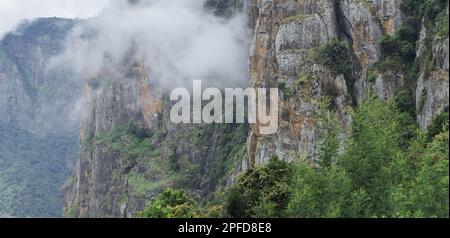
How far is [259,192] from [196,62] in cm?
7651

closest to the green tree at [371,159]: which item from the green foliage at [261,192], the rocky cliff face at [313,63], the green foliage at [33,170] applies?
the green foliage at [261,192]

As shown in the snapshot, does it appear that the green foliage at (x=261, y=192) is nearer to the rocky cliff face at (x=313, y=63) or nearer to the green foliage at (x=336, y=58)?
the rocky cliff face at (x=313, y=63)

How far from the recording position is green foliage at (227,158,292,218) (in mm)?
28188

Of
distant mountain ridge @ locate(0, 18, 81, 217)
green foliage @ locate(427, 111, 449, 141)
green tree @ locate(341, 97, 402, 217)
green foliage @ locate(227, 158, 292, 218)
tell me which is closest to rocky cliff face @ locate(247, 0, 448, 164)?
green foliage @ locate(427, 111, 449, 141)

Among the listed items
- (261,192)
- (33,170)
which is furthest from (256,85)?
(33,170)

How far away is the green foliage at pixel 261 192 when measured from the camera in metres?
28.2

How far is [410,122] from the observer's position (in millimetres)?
40188

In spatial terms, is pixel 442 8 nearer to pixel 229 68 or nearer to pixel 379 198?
pixel 379 198

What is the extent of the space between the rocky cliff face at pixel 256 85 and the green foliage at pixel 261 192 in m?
9.10

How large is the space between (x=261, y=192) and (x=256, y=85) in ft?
103

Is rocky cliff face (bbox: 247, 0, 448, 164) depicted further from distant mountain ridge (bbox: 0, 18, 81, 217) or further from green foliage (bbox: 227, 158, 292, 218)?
distant mountain ridge (bbox: 0, 18, 81, 217)

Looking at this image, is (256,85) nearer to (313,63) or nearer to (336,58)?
(313,63)

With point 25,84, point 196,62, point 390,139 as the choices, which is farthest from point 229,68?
point 25,84

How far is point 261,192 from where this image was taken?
31547mm
